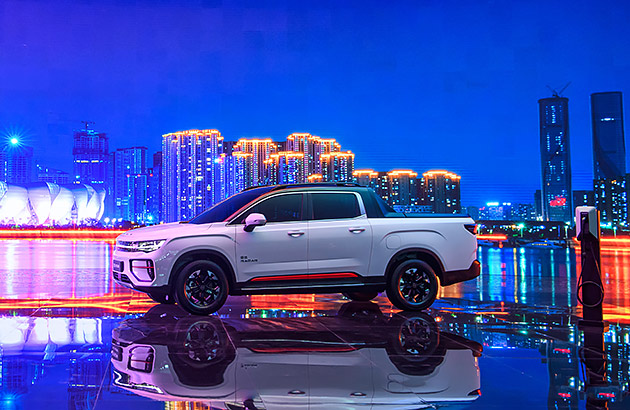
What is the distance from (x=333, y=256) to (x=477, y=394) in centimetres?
440

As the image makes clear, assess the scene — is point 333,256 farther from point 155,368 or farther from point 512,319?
point 155,368

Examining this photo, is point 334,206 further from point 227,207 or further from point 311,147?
point 311,147

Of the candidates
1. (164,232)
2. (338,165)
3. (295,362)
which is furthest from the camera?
(338,165)

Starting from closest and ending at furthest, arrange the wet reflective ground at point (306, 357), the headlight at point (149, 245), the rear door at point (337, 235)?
the wet reflective ground at point (306, 357), the headlight at point (149, 245), the rear door at point (337, 235)

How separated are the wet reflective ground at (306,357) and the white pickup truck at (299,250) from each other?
445 mm

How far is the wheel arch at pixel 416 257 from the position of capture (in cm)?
920

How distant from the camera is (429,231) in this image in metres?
9.40

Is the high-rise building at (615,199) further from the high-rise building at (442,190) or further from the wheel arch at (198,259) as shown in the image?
the wheel arch at (198,259)

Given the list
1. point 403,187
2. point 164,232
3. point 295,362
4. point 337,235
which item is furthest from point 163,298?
point 403,187

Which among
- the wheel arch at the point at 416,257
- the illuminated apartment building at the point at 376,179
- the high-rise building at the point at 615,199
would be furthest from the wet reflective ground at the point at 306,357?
the high-rise building at the point at 615,199

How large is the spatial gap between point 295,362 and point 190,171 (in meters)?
124

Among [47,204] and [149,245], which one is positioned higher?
[47,204]

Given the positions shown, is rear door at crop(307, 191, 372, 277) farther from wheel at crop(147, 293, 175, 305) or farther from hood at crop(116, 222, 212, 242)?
wheel at crop(147, 293, 175, 305)

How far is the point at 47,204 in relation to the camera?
154 meters
